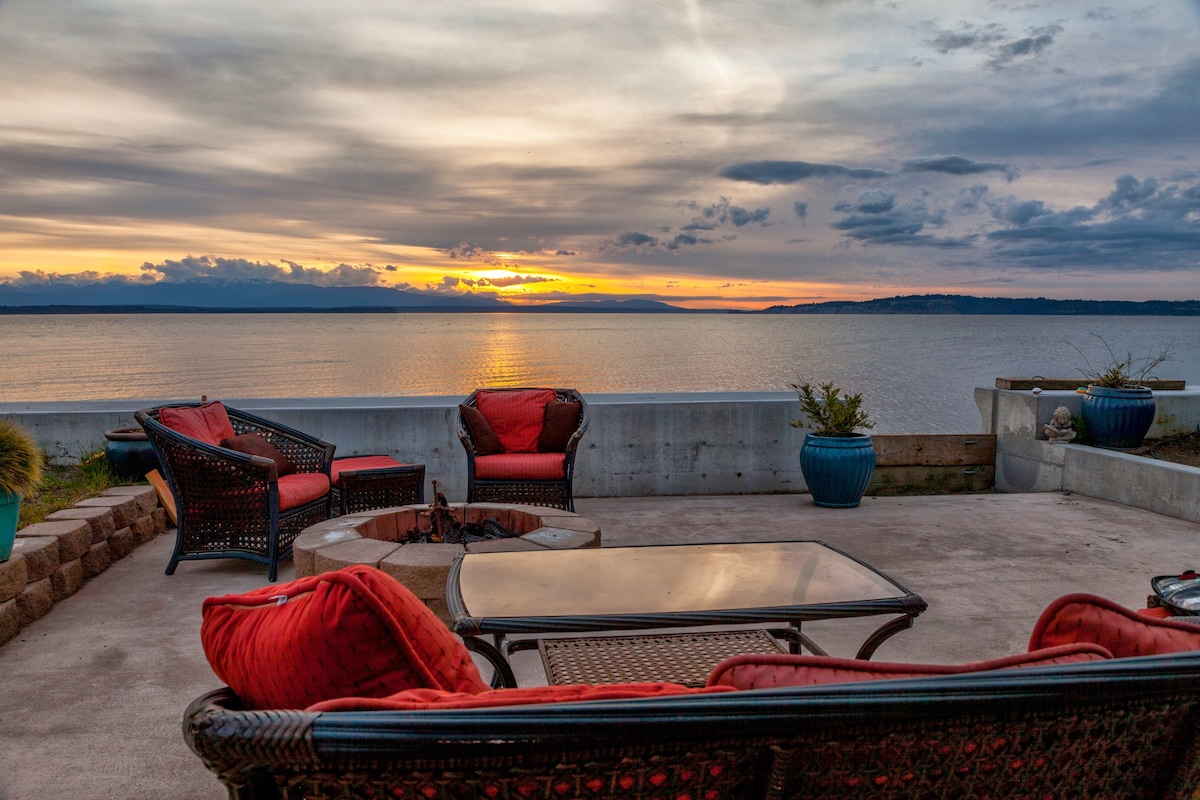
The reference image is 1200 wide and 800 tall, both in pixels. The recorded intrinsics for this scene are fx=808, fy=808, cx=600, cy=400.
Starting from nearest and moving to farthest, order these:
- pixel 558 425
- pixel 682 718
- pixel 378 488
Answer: pixel 682 718 → pixel 378 488 → pixel 558 425

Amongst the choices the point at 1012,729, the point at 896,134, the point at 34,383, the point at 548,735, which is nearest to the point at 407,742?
the point at 548,735

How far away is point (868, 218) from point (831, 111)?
680 inches

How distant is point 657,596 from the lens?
2459mm

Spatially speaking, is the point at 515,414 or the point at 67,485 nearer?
the point at 67,485

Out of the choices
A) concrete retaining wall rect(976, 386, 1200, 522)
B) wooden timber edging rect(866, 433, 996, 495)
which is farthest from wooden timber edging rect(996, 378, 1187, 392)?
wooden timber edging rect(866, 433, 996, 495)

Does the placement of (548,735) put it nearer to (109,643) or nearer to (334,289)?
(109,643)

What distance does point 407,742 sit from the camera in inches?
32.1

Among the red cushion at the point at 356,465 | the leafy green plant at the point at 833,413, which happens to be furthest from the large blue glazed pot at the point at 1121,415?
the red cushion at the point at 356,465

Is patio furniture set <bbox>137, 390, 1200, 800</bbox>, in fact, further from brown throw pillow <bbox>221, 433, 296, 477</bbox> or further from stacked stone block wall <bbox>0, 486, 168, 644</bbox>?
brown throw pillow <bbox>221, 433, 296, 477</bbox>

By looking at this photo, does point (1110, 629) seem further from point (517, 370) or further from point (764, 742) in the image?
point (517, 370)

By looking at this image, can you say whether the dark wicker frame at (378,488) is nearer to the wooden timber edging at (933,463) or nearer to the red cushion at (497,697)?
the red cushion at (497,697)

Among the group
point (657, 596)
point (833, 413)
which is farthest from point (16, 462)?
point (833, 413)

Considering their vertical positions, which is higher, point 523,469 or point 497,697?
point 497,697

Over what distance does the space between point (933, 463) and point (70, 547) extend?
6.54 metres
